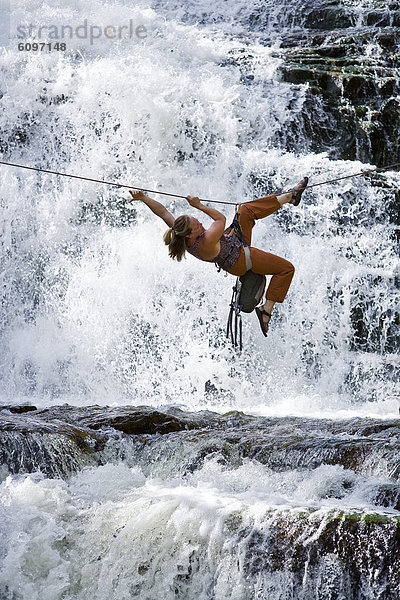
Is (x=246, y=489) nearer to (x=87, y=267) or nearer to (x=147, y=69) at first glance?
(x=87, y=267)

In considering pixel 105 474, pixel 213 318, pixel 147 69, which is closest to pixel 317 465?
pixel 105 474

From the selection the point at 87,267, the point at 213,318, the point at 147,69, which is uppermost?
the point at 147,69

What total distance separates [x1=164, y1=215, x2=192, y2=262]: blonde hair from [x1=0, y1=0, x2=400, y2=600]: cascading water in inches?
81.4

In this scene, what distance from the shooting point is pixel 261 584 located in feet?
16.2

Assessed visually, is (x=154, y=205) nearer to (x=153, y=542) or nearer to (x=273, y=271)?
(x=273, y=271)

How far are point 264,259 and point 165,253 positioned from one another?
24.4 ft

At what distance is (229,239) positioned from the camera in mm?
6914

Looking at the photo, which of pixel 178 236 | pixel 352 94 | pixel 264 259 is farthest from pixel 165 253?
pixel 178 236

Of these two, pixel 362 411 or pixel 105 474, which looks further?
pixel 362 411

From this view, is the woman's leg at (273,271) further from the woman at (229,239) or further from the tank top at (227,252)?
the tank top at (227,252)

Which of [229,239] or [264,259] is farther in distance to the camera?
[264,259]

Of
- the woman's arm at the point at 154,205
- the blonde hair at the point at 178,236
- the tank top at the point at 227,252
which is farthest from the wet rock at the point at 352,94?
the blonde hair at the point at 178,236

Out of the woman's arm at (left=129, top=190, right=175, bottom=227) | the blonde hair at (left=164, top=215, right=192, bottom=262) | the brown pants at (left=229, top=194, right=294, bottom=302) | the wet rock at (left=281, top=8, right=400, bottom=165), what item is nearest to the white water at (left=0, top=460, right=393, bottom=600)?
the blonde hair at (left=164, top=215, right=192, bottom=262)

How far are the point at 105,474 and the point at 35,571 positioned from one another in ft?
5.91
